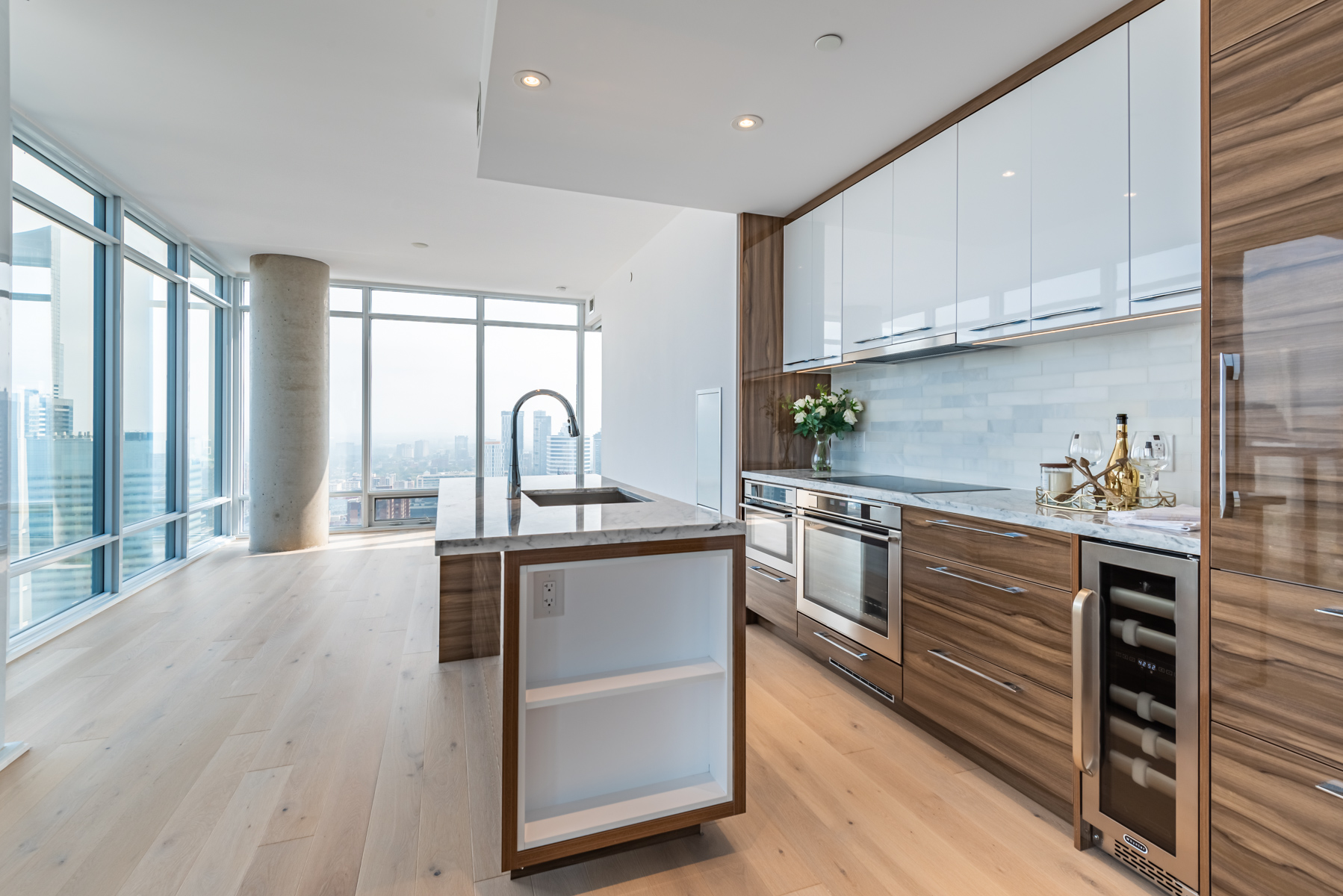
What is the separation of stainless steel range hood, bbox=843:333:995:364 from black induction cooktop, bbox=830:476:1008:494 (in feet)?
1.97

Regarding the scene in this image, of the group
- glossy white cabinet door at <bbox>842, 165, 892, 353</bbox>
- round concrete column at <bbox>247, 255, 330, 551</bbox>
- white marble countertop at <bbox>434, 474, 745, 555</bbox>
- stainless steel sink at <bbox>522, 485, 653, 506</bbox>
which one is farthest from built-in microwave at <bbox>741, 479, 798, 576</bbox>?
round concrete column at <bbox>247, 255, 330, 551</bbox>

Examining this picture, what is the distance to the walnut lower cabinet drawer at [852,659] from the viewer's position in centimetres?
251

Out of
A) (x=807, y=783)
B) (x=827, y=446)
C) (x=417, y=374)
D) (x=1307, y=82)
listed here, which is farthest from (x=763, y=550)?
(x=417, y=374)

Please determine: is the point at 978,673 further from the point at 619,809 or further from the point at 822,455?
the point at 822,455

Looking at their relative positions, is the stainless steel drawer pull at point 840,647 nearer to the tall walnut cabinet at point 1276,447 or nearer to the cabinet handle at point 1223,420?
the tall walnut cabinet at point 1276,447

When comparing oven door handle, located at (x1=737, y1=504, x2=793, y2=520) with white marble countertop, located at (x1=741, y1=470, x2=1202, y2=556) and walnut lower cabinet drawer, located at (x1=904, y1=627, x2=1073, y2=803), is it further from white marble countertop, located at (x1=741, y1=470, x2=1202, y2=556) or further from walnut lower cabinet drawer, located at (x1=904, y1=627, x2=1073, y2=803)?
walnut lower cabinet drawer, located at (x1=904, y1=627, x2=1073, y2=803)

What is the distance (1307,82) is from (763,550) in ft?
8.96

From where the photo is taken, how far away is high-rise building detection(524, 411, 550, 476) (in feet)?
25.7

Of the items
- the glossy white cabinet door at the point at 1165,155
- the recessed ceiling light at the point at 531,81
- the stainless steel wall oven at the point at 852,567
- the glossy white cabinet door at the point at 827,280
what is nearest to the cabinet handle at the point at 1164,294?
the glossy white cabinet door at the point at 1165,155

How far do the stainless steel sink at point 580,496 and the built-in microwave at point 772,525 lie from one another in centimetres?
74

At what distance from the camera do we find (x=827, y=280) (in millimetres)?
3340

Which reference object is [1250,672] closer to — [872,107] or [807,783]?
[807,783]

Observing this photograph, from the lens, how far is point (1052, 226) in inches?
83.0

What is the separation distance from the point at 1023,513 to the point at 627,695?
1.33 m
